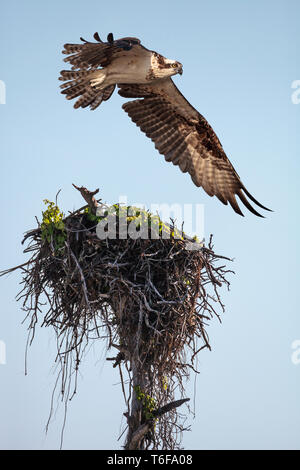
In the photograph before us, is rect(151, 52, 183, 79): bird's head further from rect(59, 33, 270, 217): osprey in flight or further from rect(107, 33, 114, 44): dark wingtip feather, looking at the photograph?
rect(107, 33, 114, 44): dark wingtip feather

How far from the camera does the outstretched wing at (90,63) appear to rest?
6.54m

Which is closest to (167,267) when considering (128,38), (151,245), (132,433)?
(151,245)

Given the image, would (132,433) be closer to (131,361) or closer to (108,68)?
(131,361)

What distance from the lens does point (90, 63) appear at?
686 cm

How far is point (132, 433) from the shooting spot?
685 cm

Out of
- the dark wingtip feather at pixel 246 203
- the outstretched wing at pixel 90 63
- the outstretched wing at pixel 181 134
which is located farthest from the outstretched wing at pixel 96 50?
the dark wingtip feather at pixel 246 203

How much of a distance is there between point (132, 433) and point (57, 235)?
2367mm

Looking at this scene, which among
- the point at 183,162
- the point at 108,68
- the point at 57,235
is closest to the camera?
the point at 57,235

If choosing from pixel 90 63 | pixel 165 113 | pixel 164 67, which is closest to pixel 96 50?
pixel 90 63

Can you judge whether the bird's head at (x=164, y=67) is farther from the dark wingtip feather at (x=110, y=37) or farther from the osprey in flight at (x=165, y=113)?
the dark wingtip feather at (x=110, y=37)

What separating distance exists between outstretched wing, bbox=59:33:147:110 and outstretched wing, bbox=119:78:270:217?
0.66 m

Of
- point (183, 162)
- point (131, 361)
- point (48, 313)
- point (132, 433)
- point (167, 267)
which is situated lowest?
point (132, 433)

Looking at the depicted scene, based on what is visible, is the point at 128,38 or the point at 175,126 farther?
the point at 175,126

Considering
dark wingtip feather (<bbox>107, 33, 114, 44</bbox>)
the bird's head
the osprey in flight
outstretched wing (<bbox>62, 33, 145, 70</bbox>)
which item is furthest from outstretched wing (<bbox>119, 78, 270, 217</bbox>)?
dark wingtip feather (<bbox>107, 33, 114, 44</bbox>)
